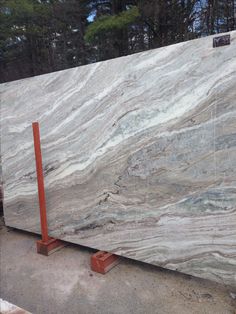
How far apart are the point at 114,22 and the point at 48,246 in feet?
13.1

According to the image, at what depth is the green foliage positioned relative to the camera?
461 centimetres

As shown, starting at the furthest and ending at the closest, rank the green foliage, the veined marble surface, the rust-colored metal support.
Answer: the green foliage
the rust-colored metal support
the veined marble surface

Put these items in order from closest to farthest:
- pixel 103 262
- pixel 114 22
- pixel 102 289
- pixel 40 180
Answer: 1. pixel 102 289
2. pixel 103 262
3. pixel 40 180
4. pixel 114 22

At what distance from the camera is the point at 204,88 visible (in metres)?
1.51

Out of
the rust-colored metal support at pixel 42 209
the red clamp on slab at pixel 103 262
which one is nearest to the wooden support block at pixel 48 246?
the rust-colored metal support at pixel 42 209

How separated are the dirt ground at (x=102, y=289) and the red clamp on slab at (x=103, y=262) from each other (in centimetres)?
4

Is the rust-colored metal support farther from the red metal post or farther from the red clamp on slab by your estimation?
the red clamp on slab

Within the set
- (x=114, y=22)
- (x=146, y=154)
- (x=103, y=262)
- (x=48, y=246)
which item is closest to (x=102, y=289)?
(x=103, y=262)

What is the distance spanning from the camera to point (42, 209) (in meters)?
2.21

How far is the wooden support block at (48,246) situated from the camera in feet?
7.27

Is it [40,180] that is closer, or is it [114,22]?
[40,180]

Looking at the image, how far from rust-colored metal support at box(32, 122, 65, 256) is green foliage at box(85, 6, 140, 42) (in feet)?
10.9

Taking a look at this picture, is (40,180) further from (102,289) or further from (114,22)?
(114,22)

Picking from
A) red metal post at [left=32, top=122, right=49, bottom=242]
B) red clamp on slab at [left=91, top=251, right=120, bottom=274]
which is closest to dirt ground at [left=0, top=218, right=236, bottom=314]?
red clamp on slab at [left=91, top=251, right=120, bottom=274]
